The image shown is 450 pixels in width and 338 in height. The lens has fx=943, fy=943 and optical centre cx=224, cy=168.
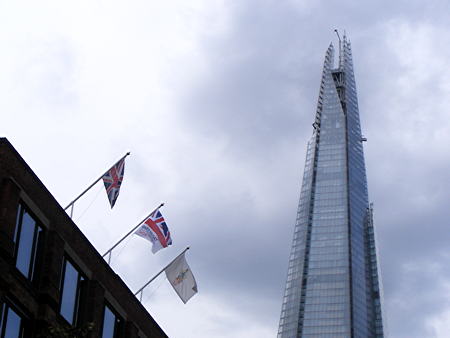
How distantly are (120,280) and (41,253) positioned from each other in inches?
338

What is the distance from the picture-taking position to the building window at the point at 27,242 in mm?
39500

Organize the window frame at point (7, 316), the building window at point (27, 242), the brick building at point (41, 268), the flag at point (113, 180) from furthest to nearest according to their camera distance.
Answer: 1. the flag at point (113, 180)
2. the building window at point (27, 242)
3. the brick building at point (41, 268)
4. the window frame at point (7, 316)

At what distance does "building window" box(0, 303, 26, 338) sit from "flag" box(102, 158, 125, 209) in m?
11.8

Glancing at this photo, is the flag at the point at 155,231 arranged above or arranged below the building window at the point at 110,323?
above

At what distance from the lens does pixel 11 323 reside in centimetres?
3819

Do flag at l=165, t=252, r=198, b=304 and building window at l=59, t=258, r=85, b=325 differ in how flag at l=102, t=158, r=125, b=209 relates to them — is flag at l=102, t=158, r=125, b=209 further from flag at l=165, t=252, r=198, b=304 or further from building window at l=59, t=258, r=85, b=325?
flag at l=165, t=252, r=198, b=304

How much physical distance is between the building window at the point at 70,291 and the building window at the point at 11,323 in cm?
353

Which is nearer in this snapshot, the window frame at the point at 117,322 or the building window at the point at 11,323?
the building window at the point at 11,323

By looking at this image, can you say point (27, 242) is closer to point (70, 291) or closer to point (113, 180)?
point (70, 291)

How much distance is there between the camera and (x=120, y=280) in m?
49.0

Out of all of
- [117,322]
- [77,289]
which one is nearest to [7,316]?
[77,289]

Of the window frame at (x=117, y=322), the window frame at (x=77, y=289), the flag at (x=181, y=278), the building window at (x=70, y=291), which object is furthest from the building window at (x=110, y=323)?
the flag at (x=181, y=278)

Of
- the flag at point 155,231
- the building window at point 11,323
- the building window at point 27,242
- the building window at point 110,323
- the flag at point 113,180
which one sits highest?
the flag at point 155,231

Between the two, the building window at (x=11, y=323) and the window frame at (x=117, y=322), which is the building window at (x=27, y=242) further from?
the window frame at (x=117, y=322)
